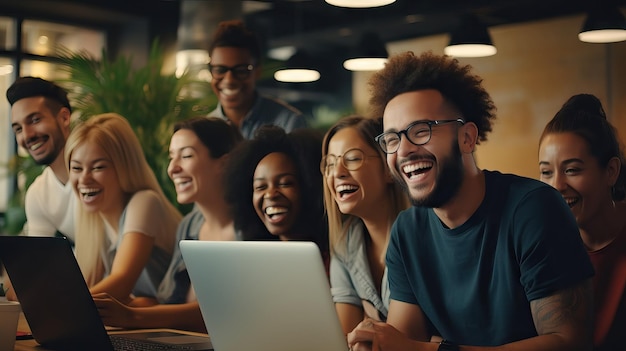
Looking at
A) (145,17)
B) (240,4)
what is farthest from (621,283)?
(145,17)

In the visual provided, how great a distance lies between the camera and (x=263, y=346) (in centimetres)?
251

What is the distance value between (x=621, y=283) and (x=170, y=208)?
281 centimetres

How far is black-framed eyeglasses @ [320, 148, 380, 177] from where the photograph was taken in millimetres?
4062

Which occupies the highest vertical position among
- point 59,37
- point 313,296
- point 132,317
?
point 59,37

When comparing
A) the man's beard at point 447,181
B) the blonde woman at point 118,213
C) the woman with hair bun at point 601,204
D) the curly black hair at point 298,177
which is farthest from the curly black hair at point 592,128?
the blonde woman at point 118,213

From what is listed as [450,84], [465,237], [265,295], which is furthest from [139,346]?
[450,84]

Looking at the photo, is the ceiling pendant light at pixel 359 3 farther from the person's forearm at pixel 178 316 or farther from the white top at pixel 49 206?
the white top at pixel 49 206

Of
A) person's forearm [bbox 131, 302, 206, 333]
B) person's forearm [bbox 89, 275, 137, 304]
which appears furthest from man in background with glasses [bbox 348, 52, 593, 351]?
person's forearm [bbox 89, 275, 137, 304]

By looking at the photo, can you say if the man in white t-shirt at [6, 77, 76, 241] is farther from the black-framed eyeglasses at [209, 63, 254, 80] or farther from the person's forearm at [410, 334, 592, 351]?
the person's forearm at [410, 334, 592, 351]

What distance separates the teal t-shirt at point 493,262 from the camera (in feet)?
10.2

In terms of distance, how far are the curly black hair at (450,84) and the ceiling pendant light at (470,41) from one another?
0.06 metres

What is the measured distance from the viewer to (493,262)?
3260 mm

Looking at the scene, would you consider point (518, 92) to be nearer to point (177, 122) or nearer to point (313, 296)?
point (313, 296)

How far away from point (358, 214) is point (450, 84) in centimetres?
80
